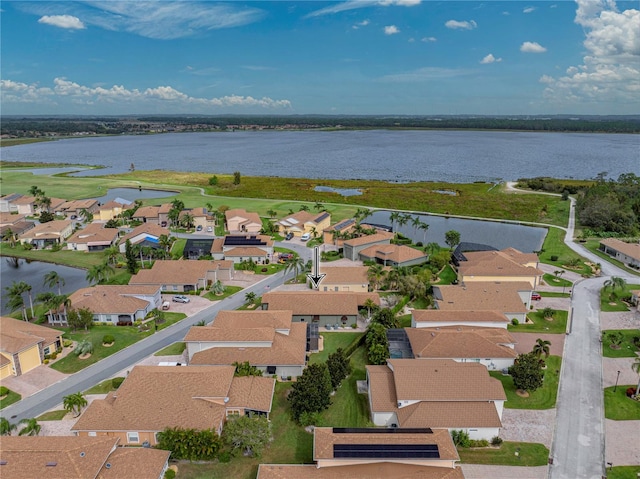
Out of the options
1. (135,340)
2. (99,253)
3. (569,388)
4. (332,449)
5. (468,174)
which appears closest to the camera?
(332,449)

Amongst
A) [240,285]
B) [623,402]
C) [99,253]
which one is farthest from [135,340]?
[623,402]

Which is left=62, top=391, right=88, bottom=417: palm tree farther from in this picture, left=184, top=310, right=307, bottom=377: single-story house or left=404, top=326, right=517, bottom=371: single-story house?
left=404, top=326, right=517, bottom=371: single-story house

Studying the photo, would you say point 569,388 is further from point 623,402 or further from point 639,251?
point 639,251

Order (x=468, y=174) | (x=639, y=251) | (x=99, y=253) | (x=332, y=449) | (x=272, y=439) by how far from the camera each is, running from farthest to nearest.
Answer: (x=468, y=174) → (x=99, y=253) → (x=639, y=251) → (x=272, y=439) → (x=332, y=449)

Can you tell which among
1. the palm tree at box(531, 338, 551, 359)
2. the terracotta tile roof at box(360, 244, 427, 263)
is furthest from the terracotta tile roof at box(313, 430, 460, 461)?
the terracotta tile roof at box(360, 244, 427, 263)

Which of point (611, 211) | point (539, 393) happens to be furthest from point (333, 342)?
point (611, 211)

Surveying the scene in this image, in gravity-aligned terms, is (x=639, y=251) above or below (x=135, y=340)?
above
